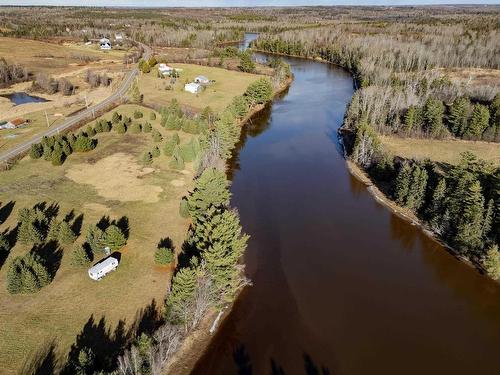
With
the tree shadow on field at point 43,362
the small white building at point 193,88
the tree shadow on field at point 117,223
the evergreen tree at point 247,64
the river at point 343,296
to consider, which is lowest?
the river at point 343,296

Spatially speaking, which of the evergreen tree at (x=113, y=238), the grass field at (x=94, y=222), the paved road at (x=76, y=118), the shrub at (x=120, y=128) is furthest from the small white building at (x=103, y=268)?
the shrub at (x=120, y=128)

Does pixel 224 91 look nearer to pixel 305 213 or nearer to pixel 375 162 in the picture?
pixel 375 162

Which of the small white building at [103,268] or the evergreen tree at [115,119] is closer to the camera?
the small white building at [103,268]

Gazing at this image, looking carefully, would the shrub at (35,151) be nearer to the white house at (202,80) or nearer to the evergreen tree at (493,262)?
the white house at (202,80)

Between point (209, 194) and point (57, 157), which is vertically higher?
point (209, 194)

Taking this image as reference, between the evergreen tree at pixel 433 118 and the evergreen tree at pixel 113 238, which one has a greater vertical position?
Answer: the evergreen tree at pixel 433 118

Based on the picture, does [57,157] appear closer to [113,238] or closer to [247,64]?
[113,238]

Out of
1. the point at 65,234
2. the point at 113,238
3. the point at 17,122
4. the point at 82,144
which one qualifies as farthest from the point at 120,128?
the point at 113,238
